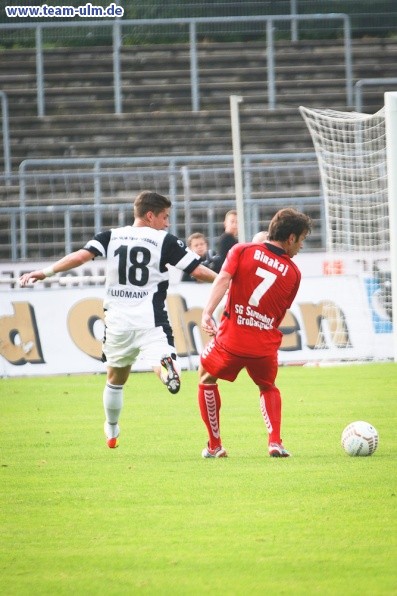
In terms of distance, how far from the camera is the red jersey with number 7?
824 centimetres

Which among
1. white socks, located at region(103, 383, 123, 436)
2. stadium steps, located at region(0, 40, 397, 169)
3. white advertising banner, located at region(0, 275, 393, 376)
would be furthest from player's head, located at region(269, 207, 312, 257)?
stadium steps, located at region(0, 40, 397, 169)

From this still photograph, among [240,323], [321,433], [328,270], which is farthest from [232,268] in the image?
[328,270]

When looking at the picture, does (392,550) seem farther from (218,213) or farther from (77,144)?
(77,144)

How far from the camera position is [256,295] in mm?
8266

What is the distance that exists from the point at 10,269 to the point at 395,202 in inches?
240

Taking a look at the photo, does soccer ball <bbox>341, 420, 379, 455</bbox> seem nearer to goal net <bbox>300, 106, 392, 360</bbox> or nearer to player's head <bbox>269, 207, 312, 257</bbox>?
player's head <bbox>269, 207, 312, 257</bbox>

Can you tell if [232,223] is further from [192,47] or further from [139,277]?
[192,47]

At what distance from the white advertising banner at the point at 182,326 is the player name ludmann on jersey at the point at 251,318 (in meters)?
8.19

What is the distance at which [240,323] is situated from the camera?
330 inches

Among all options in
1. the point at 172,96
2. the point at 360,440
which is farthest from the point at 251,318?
the point at 172,96

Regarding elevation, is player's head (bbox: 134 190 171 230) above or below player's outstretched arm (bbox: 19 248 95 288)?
above

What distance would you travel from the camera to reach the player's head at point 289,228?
8219mm

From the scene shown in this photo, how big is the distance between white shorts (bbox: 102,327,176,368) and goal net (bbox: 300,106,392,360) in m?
8.15

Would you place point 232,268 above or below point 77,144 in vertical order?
below
